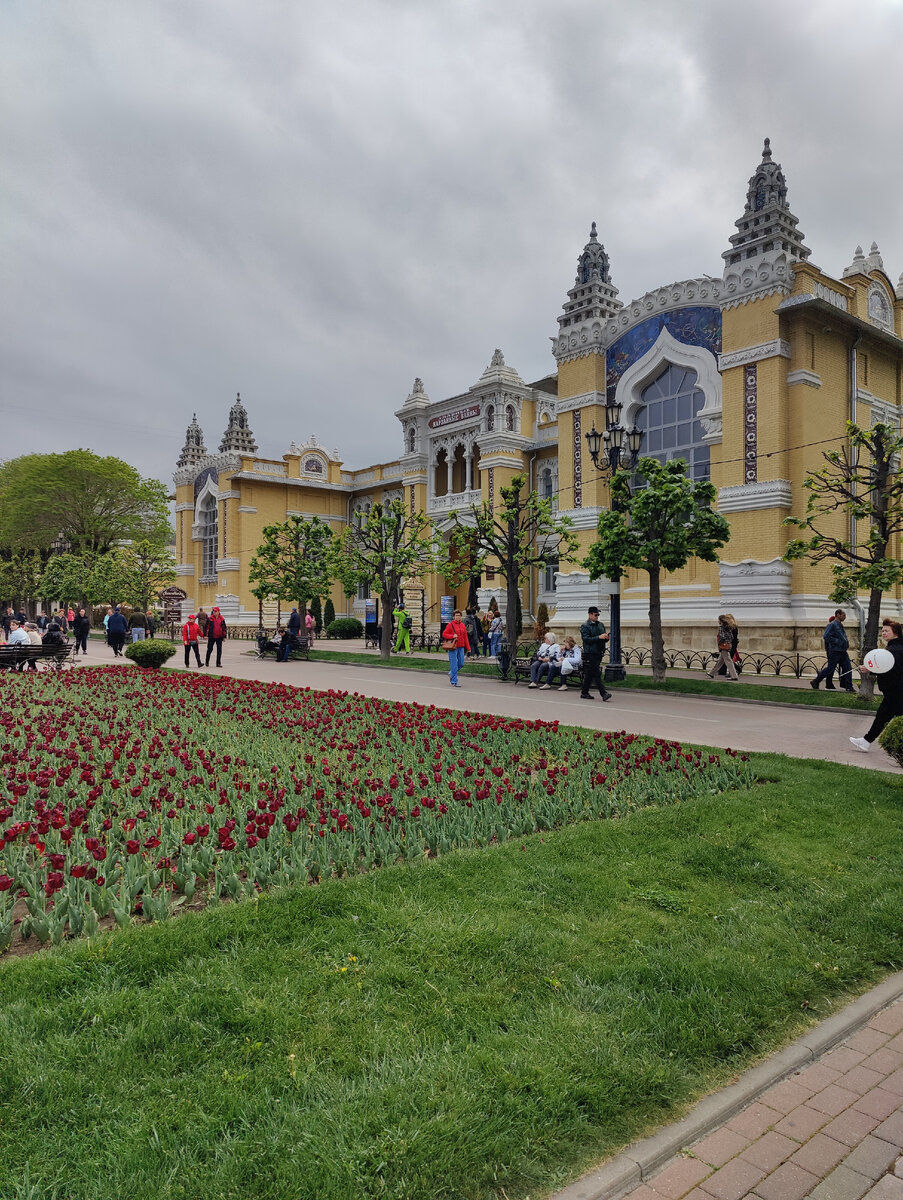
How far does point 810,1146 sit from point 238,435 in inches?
1891

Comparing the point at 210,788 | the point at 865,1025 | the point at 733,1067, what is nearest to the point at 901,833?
the point at 865,1025

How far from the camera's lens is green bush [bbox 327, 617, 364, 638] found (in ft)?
132

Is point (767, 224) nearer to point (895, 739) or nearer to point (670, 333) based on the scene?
point (670, 333)

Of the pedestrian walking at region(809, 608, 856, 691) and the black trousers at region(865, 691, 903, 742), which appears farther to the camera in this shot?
the pedestrian walking at region(809, 608, 856, 691)

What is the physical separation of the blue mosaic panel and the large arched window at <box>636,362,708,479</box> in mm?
949

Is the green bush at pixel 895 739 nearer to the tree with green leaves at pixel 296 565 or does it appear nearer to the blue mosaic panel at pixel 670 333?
the blue mosaic panel at pixel 670 333

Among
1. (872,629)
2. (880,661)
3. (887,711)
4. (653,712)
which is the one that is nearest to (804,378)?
(872,629)

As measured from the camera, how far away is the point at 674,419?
24797mm

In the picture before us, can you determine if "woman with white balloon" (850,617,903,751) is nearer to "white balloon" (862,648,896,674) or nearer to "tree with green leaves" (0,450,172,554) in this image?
"white balloon" (862,648,896,674)

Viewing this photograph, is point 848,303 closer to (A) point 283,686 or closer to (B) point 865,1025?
(A) point 283,686

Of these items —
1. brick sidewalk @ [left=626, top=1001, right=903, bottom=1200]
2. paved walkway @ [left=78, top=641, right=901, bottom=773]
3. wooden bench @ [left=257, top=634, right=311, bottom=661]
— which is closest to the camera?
brick sidewalk @ [left=626, top=1001, right=903, bottom=1200]

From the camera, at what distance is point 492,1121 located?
2697 mm

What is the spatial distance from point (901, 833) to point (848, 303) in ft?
70.5

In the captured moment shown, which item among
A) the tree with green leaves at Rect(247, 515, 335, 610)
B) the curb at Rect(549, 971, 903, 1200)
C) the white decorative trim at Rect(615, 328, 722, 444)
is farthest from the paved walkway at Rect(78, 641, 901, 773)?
the tree with green leaves at Rect(247, 515, 335, 610)
